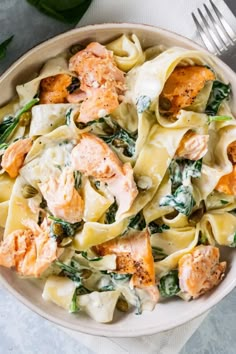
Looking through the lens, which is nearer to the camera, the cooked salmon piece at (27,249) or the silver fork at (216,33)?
the cooked salmon piece at (27,249)

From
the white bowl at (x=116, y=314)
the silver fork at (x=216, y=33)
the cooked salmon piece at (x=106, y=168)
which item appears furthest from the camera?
the silver fork at (x=216, y=33)

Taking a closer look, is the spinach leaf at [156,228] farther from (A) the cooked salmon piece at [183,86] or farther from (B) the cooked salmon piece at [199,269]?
(A) the cooked salmon piece at [183,86]

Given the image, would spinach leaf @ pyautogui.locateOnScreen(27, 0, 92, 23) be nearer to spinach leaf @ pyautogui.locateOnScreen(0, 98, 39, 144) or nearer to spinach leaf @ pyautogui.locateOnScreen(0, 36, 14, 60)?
spinach leaf @ pyautogui.locateOnScreen(0, 36, 14, 60)

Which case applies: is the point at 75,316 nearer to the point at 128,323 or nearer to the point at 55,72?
the point at 128,323

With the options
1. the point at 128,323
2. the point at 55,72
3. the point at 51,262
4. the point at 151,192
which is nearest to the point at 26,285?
the point at 51,262

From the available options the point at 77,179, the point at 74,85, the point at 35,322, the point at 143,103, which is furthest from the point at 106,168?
the point at 35,322

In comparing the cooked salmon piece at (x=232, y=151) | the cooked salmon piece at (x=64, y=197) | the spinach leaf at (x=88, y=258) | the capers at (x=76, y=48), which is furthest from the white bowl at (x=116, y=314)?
the cooked salmon piece at (x=64, y=197)

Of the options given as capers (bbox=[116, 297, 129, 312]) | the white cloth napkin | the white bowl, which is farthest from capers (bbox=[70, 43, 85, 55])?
capers (bbox=[116, 297, 129, 312])

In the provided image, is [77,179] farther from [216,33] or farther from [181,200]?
[216,33]
